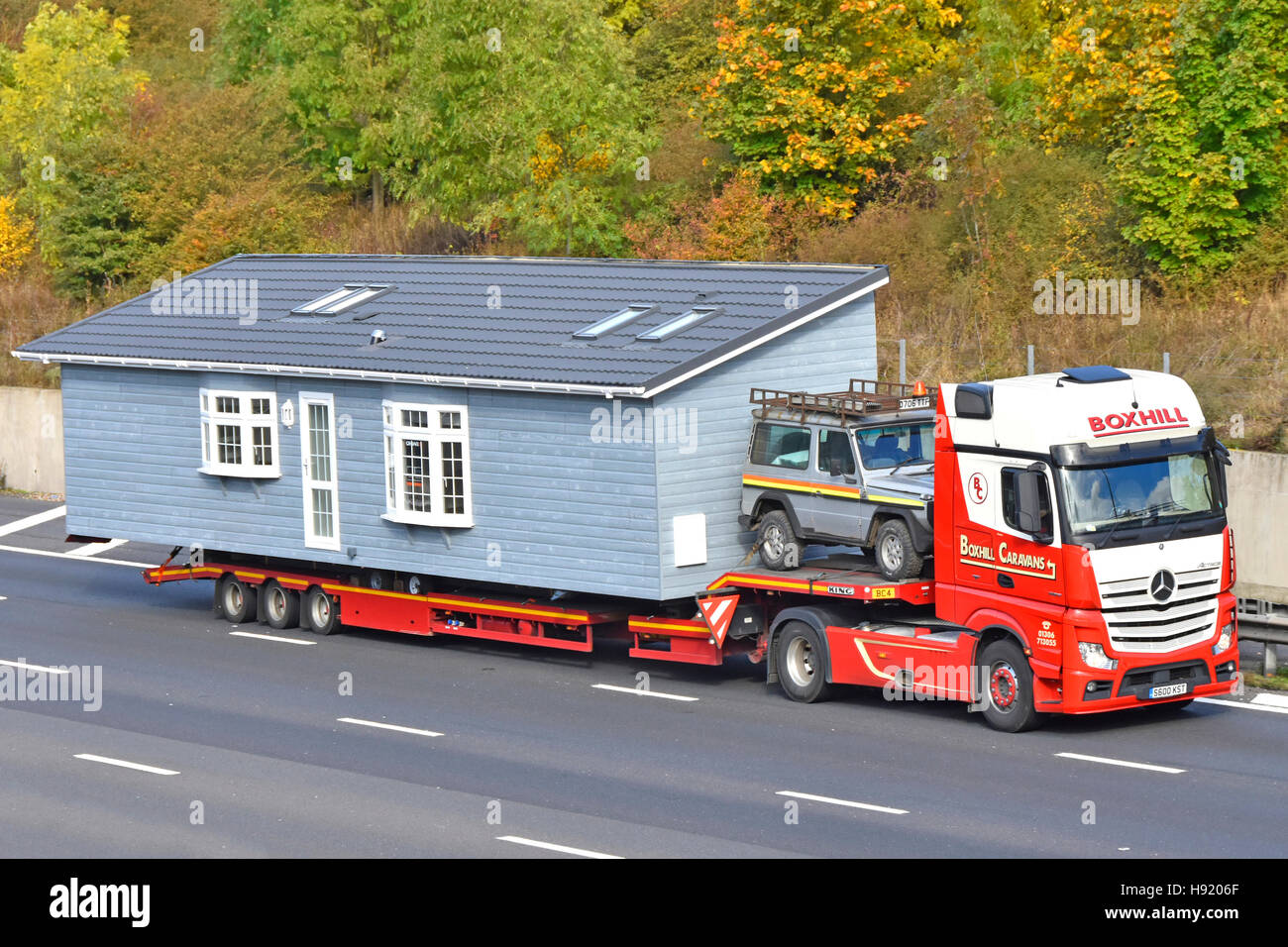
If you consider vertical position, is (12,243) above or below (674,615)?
above

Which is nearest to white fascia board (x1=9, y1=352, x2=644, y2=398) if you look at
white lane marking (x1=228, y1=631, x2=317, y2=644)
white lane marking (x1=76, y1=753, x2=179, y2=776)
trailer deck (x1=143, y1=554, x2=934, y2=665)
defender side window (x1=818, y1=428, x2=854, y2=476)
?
defender side window (x1=818, y1=428, x2=854, y2=476)

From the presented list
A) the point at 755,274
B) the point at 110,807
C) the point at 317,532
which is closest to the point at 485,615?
the point at 317,532

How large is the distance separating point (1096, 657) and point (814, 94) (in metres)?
21.6

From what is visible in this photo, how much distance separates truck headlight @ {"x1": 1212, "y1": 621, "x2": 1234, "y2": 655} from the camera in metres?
17.5

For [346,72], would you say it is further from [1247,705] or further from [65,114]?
[1247,705]

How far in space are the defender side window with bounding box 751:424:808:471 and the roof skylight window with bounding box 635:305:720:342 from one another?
157 cm

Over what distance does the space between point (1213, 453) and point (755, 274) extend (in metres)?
6.59

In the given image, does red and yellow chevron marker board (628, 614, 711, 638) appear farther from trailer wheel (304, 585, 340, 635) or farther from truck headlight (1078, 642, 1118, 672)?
trailer wheel (304, 585, 340, 635)

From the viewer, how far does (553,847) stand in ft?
46.3

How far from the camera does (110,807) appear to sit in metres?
15.9

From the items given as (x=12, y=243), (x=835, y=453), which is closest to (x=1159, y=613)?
(x=835, y=453)

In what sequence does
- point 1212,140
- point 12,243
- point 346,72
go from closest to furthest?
point 1212,140 → point 346,72 → point 12,243

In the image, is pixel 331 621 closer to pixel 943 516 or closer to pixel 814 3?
pixel 943 516

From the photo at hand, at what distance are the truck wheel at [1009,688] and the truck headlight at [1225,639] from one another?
1838 mm
